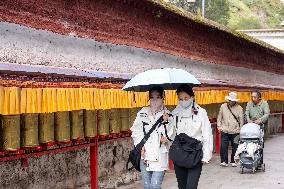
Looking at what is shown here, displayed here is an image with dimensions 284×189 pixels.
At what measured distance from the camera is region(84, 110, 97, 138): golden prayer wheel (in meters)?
8.42

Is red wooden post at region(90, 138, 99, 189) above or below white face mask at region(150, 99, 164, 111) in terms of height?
below

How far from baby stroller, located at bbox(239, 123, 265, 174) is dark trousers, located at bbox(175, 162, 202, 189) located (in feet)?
16.6

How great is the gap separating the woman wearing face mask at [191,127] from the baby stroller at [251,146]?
16.8 feet

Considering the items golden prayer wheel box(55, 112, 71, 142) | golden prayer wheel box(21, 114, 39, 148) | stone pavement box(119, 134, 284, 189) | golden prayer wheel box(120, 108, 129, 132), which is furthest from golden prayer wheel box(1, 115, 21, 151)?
stone pavement box(119, 134, 284, 189)

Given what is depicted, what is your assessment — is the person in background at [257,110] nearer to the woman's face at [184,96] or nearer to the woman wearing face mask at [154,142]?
the woman's face at [184,96]

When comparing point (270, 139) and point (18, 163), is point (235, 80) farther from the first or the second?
point (18, 163)

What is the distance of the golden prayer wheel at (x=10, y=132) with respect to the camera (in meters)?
6.62

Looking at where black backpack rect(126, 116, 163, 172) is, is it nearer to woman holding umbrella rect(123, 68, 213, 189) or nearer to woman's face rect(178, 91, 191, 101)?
woman holding umbrella rect(123, 68, 213, 189)

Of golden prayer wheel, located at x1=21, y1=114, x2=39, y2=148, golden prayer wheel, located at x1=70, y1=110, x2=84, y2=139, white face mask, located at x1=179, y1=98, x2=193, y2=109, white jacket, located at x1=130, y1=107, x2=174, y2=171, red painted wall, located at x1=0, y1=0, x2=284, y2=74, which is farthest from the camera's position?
golden prayer wheel, located at x1=70, y1=110, x2=84, y2=139

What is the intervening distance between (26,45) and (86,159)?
2.67 metres

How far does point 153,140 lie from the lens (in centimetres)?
599

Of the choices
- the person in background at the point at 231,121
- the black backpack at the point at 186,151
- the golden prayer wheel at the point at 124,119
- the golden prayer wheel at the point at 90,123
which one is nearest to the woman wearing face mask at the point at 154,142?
the black backpack at the point at 186,151

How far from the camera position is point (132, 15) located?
35.6 feet

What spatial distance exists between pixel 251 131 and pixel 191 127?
5.36 metres
